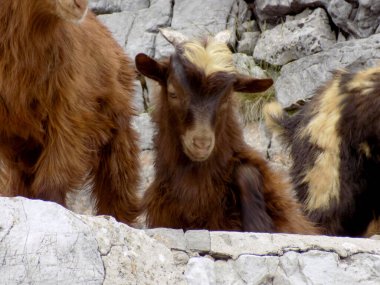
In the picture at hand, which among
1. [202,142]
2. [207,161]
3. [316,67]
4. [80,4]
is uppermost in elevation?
[80,4]

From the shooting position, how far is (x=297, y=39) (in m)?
8.86

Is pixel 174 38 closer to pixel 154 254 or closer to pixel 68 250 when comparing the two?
pixel 154 254

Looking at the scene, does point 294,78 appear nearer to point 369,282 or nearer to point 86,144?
point 86,144

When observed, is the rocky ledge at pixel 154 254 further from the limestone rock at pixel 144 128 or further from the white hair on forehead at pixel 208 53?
the limestone rock at pixel 144 128

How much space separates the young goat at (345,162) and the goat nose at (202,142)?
1755mm

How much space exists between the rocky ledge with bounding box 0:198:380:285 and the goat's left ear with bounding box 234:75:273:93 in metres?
1.11

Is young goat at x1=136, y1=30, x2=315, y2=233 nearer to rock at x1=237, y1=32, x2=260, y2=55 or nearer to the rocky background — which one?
the rocky background

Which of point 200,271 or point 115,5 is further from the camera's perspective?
point 115,5

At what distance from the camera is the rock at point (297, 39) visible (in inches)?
348

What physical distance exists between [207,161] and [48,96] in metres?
0.83

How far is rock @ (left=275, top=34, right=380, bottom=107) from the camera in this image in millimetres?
8398

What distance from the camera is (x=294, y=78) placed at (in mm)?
8773

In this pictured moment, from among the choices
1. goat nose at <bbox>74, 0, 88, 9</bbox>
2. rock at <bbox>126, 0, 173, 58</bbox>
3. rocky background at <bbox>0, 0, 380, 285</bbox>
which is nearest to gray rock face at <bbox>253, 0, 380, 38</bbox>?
rock at <bbox>126, 0, 173, 58</bbox>

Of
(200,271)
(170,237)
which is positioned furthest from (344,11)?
(200,271)
